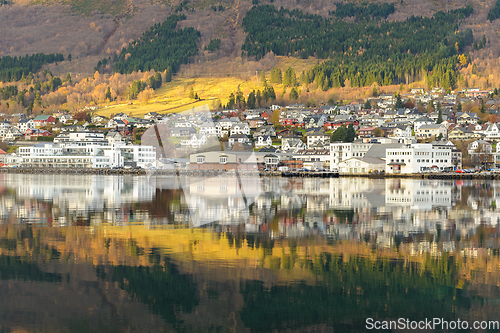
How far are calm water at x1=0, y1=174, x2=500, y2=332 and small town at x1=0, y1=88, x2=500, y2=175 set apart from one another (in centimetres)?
1539

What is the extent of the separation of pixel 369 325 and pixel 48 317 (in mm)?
4470

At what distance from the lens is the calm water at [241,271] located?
833 centimetres

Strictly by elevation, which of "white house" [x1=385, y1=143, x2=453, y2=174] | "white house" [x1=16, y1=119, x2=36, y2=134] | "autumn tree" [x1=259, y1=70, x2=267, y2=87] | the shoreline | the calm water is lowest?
A: the shoreline

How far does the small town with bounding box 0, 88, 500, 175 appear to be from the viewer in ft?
201

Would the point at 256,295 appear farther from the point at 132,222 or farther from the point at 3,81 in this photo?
the point at 3,81

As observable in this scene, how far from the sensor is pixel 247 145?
85625 millimetres

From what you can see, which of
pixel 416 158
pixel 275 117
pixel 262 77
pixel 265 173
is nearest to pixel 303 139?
pixel 275 117

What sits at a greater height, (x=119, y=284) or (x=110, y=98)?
(x=110, y=98)

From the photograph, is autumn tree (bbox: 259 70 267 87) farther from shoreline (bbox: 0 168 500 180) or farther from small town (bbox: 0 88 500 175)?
shoreline (bbox: 0 168 500 180)

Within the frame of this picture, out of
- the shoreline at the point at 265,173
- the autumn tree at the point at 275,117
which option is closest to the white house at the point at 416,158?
the shoreline at the point at 265,173

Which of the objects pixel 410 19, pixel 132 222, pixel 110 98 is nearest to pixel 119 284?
pixel 132 222

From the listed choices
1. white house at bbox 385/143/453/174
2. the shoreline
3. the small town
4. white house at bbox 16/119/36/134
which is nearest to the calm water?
the small town

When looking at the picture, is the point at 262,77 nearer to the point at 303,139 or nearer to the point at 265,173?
the point at 303,139

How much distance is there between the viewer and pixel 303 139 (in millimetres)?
88562
